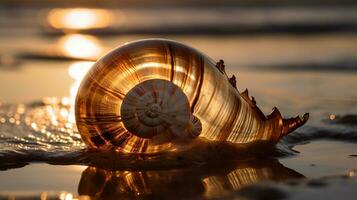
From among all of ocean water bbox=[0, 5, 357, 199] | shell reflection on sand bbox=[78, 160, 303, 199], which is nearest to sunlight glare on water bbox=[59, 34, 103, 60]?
ocean water bbox=[0, 5, 357, 199]

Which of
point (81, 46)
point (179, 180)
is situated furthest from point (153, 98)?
point (81, 46)

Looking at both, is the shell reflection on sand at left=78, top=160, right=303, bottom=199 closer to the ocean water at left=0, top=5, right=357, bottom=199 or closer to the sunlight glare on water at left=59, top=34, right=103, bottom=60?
the ocean water at left=0, top=5, right=357, bottom=199

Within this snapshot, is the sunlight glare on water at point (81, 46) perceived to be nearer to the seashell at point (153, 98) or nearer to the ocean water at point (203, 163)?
the ocean water at point (203, 163)

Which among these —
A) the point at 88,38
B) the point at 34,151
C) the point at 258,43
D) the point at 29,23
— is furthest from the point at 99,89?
the point at 29,23

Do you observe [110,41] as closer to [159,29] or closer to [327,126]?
[159,29]

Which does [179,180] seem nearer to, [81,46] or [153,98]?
[153,98]

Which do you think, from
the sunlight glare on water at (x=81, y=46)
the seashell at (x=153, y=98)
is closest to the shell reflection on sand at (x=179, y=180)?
the seashell at (x=153, y=98)
